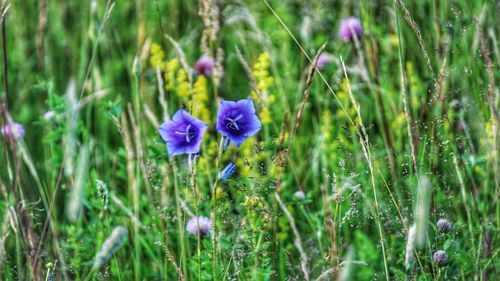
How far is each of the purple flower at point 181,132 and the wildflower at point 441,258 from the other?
1.96ft

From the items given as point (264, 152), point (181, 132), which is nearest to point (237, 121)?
point (181, 132)

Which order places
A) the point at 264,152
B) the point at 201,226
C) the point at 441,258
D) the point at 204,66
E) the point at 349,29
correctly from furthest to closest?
the point at 349,29, the point at 204,66, the point at 264,152, the point at 201,226, the point at 441,258

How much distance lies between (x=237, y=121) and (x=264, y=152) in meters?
0.89

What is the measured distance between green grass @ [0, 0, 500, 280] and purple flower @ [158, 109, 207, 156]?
0.28ft

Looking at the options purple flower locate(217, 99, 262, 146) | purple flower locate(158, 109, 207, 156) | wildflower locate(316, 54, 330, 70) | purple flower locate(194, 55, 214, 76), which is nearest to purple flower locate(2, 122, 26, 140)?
purple flower locate(158, 109, 207, 156)

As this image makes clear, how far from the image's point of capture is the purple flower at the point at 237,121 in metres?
1.72

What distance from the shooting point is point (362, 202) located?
2.29 metres

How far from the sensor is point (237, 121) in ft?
5.79

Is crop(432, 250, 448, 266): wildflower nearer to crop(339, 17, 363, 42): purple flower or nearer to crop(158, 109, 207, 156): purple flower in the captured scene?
crop(158, 109, 207, 156): purple flower

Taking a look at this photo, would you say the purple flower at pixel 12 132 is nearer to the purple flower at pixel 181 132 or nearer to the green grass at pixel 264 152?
the green grass at pixel 264 152

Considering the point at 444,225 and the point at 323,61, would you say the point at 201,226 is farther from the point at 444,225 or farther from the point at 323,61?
the point at 323,61

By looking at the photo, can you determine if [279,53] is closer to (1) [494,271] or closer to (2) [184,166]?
(2) [184,166]

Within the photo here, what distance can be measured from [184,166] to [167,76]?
1.40 feet

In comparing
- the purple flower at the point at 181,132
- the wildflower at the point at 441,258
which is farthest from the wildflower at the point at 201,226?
the wildflower at the point at 441,258
